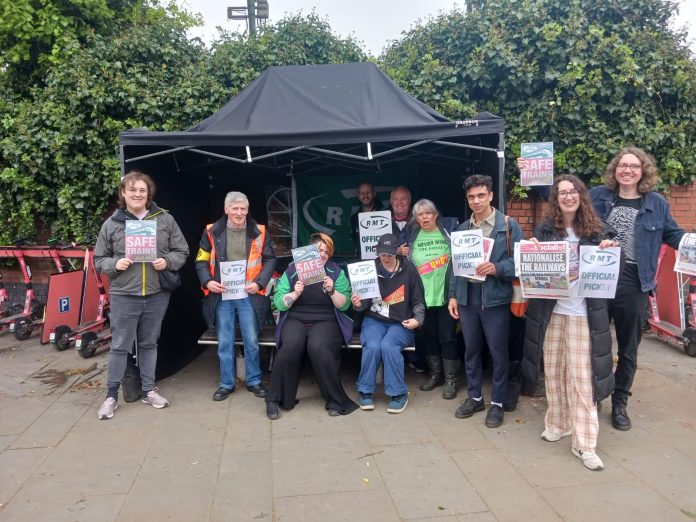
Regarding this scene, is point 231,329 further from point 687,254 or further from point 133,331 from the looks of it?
point 687,254

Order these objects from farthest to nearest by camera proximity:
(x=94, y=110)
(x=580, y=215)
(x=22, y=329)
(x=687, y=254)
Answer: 1. (x=94, y=110)
2. (x=22, y=329)
3. (x=687, y=254)
4. (x=580, y=215)

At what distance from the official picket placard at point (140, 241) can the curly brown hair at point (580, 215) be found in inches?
121

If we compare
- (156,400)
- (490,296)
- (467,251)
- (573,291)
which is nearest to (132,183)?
(156,400)

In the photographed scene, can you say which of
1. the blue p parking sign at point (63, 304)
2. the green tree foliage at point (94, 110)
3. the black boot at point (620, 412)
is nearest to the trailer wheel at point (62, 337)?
the blue p parking sign at point (63, 304)

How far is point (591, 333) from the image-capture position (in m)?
3.31

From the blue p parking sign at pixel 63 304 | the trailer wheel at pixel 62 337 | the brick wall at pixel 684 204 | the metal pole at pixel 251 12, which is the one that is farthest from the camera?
the metal pole at pixel 251 12

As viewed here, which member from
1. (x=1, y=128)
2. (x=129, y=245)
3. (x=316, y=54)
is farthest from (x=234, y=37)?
(x=129, y=245)

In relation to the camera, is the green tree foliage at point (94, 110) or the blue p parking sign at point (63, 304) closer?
the blue p parking sign at point (63, 304)

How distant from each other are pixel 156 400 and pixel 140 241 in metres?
1.42

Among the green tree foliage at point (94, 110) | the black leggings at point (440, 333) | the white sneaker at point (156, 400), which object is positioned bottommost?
the white sneaker at point (156, 400)

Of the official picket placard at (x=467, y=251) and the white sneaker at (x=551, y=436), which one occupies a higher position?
the official picket placard at (x=467, y=251)

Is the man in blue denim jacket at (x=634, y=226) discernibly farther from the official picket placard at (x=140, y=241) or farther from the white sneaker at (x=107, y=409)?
the white sneaker at (x=107, y=409)

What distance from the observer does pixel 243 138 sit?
4383 mm

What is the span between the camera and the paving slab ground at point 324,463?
9.46ft
